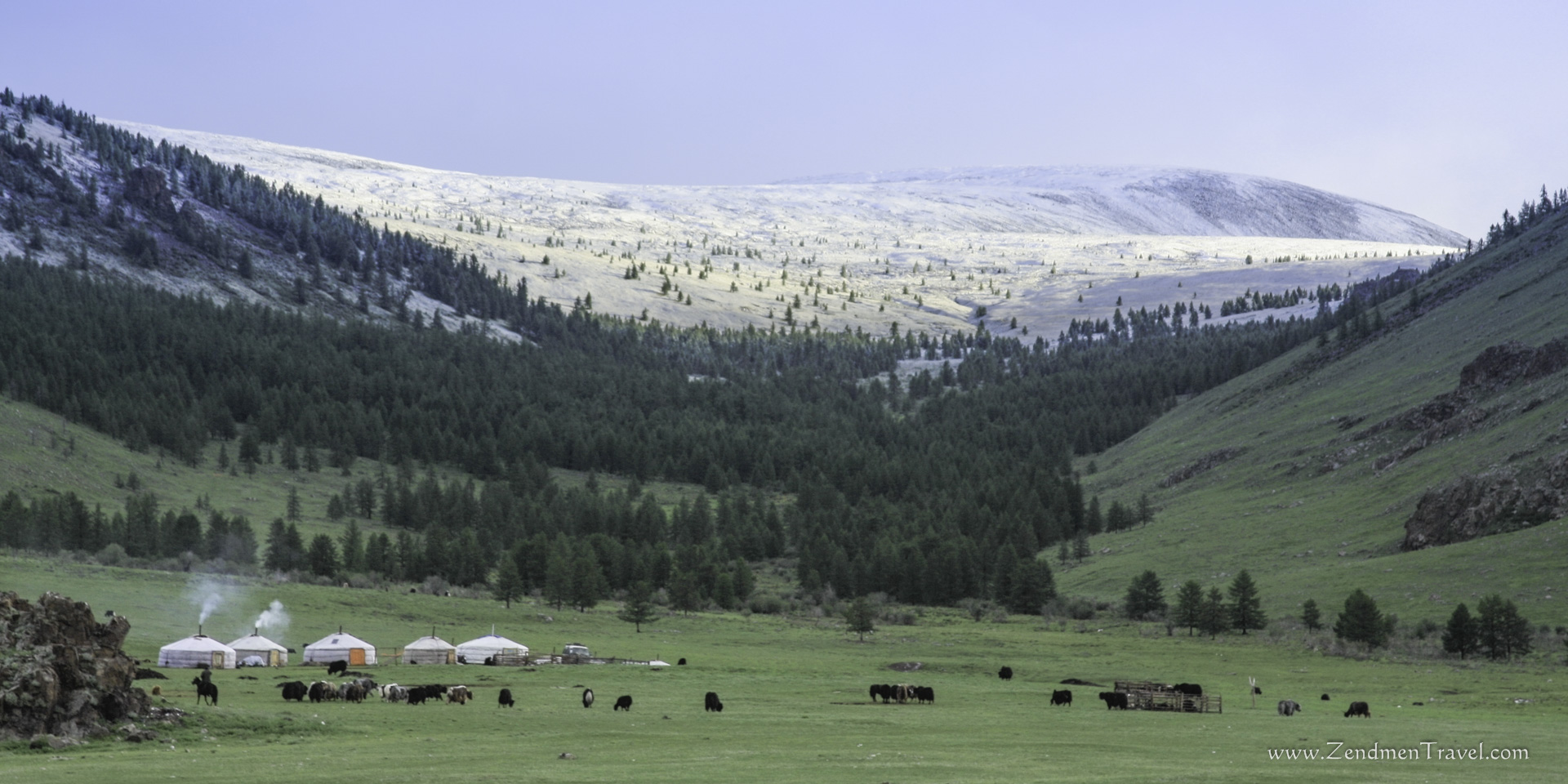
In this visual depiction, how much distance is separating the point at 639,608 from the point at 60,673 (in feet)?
243

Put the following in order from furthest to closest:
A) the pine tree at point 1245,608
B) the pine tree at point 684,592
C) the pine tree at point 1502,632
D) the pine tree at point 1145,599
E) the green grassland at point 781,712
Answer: the pine tree at point 684,592 → the pine tree at point 1145,599 → the pine tree at point 1245,608 → the pine tree at point 1502,632 → the green grassland at point 781,712

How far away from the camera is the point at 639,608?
118 m

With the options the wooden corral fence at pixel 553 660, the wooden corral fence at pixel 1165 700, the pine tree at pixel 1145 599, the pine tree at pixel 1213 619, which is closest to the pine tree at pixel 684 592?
the wooden corral fence at pixel 553 660

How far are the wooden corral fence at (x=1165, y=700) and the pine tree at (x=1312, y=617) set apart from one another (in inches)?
1712

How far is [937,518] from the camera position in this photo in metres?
169

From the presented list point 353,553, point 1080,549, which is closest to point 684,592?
point 353,553

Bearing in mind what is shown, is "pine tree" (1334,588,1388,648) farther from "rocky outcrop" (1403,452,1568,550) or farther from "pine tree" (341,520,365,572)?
"pine tree" (341,520,365,572)

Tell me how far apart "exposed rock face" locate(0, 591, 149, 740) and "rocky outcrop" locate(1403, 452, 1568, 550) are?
110984 millimetres

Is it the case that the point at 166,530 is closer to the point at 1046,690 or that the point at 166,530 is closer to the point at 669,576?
the point at 669,576

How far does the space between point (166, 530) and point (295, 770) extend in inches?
4201

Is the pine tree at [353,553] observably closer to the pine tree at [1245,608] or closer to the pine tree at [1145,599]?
the pine tree at [1145,599]

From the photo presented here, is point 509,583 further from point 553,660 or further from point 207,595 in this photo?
point 553,660

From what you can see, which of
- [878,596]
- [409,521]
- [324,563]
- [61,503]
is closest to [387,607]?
[324,563]

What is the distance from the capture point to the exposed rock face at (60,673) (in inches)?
1730
